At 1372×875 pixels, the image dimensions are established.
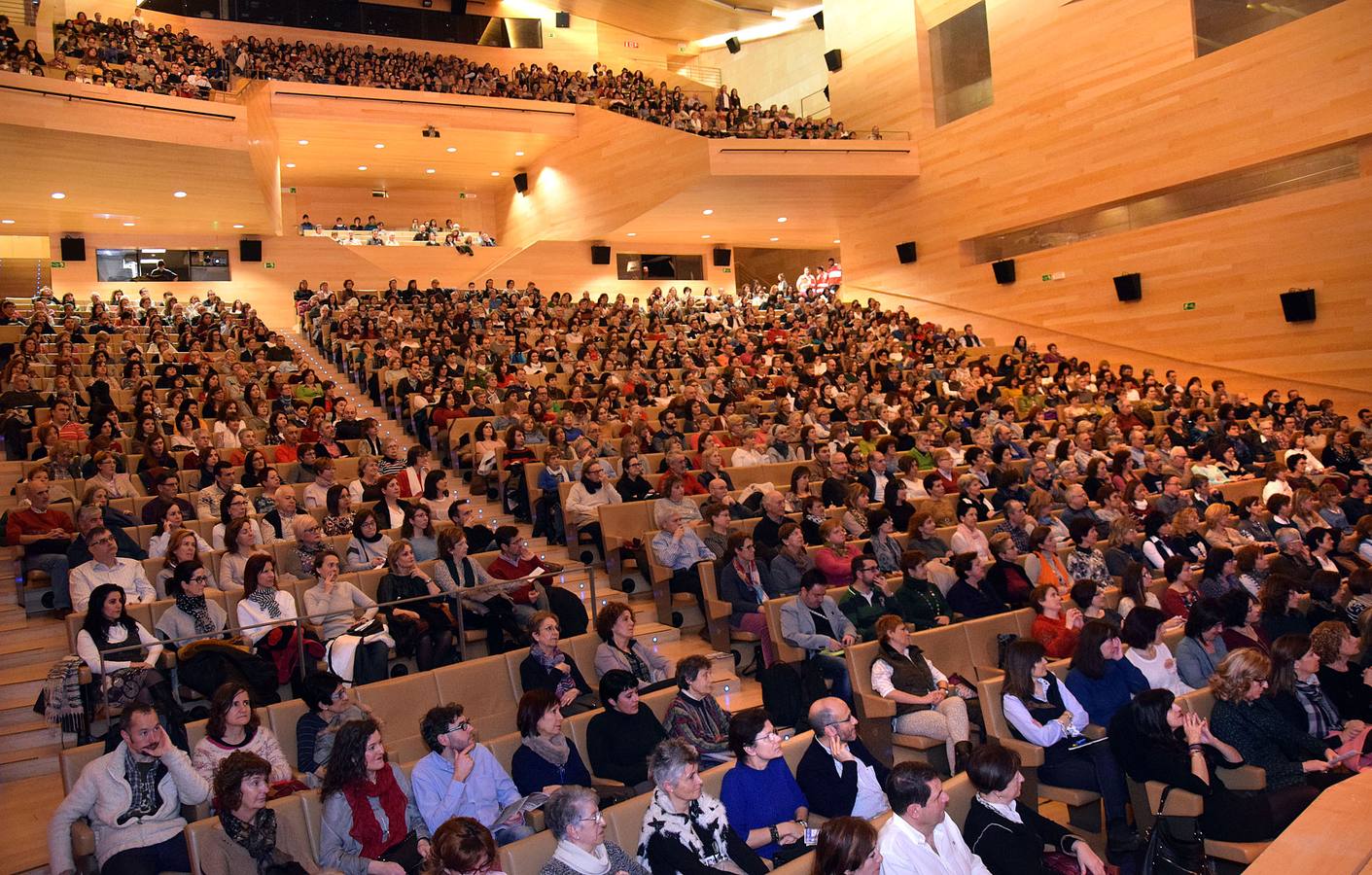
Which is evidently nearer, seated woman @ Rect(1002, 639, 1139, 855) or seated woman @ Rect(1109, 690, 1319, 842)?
seated woman @ Rect(1109, 690, 1319, 842)

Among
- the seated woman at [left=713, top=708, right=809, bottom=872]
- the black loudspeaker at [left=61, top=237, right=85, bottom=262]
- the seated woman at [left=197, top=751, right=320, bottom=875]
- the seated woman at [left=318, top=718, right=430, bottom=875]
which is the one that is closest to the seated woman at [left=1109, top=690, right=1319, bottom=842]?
the seated woman at [left=713, top=708, right=809, bottom=872]

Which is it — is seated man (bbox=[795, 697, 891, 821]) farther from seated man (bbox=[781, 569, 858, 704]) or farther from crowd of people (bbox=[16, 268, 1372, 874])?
seated man (bbox=[781, 569, 858, 704])

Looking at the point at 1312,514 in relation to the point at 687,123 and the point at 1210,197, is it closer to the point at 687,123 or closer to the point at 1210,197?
the point at 1210,197

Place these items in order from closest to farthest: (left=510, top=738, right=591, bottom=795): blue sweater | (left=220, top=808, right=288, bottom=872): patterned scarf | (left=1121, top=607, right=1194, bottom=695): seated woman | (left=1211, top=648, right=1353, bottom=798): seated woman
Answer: (left=220, top=808, right=288, bottom=872): patterned scarf
(left=510, top=738, right=591, bottom=795): blue sweater
(left=1211, top=648, right=1353, bottom=798): seated woman
(left=1121, top=607, right=1194, bottom=695): seated woman

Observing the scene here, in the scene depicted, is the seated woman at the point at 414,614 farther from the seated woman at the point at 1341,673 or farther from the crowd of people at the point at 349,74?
the crowd of people at the point at 349,74

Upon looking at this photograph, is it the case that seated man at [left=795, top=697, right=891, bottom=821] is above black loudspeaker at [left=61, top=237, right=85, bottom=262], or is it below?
below

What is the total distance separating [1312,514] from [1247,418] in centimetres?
344

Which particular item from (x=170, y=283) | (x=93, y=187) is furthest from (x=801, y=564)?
(x=170, y=283)

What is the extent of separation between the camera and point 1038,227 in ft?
47.2

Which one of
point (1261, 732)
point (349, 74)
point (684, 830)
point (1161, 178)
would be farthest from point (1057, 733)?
point (349, 74)

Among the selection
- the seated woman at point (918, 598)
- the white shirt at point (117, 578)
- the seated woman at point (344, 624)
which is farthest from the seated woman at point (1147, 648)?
the white shirt at point (117, 578)

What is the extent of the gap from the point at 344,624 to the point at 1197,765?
3402 mm

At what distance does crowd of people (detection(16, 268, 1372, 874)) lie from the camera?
3.34 m

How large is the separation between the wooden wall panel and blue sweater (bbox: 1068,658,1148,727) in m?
8.29
